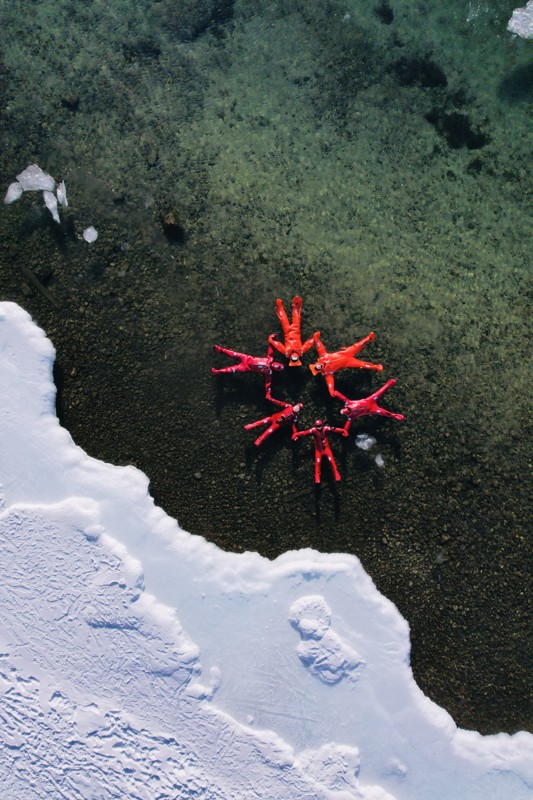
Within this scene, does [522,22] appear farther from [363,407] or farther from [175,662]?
[175,662]

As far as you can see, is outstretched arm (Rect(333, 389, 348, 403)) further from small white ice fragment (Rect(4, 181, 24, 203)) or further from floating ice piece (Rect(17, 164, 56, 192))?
small white ice fragment (Rect(4, 181, 24, 203))

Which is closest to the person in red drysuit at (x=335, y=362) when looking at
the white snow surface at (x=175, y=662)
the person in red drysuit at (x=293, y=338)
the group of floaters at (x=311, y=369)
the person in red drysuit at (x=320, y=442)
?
the group of floaters at (x=311, y=369)

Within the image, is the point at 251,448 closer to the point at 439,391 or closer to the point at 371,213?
the point at 439,391

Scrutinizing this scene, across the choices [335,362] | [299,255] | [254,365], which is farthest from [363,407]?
[299,255]

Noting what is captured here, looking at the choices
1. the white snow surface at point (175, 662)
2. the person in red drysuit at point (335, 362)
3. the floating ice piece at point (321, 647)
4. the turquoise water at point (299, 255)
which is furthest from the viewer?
the turquoise water at point (299, 255)

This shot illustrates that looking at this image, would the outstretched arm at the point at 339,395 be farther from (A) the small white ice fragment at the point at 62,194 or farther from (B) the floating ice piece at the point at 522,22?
(B) the floating ice piece at the point at 522,22

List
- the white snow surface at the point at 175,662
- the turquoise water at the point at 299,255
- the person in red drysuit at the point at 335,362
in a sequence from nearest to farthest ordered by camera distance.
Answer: the white snow surface at the point at 175,662 → the person in red drysuit at the point at 335,362 → the turquoise water at the point at 299,255
